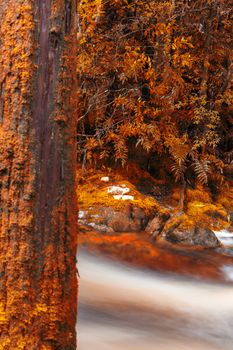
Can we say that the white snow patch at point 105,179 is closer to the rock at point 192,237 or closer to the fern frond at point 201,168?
the fern frond at point 201,168

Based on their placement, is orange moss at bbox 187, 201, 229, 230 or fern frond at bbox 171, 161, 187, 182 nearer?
orange moss at bbox 187, 201, 229, 230

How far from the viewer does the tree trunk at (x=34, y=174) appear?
2.38 m

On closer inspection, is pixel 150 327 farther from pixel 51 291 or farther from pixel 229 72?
pixel 229 72

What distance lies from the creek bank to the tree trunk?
186 inches

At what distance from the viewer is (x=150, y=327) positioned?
13.6 feet

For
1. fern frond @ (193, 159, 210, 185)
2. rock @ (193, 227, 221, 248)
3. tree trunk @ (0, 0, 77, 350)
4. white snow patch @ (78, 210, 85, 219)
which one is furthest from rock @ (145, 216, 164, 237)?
tree trunk @ (0, 0, 77, 350)

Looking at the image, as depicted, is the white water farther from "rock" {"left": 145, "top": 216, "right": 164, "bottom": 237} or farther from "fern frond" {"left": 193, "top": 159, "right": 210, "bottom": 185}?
"fern frond" {"left": 193, "top": 159, "right": 210, "bottom": 185}

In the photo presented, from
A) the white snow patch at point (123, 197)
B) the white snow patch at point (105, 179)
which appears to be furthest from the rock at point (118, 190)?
the white snow patch at point (105, 179)

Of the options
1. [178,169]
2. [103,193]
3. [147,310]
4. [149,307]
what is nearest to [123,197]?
[103,193]

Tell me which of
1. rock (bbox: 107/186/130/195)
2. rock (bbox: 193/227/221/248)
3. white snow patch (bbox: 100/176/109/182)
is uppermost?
white snow patch (bbox: 100/176/109/182)

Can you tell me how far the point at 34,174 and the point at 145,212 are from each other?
5.28m

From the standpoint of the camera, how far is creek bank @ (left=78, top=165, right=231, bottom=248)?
7188 mm

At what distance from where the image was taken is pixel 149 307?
15.8 feet

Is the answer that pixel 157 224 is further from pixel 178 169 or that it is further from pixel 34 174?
pixel 34 174
